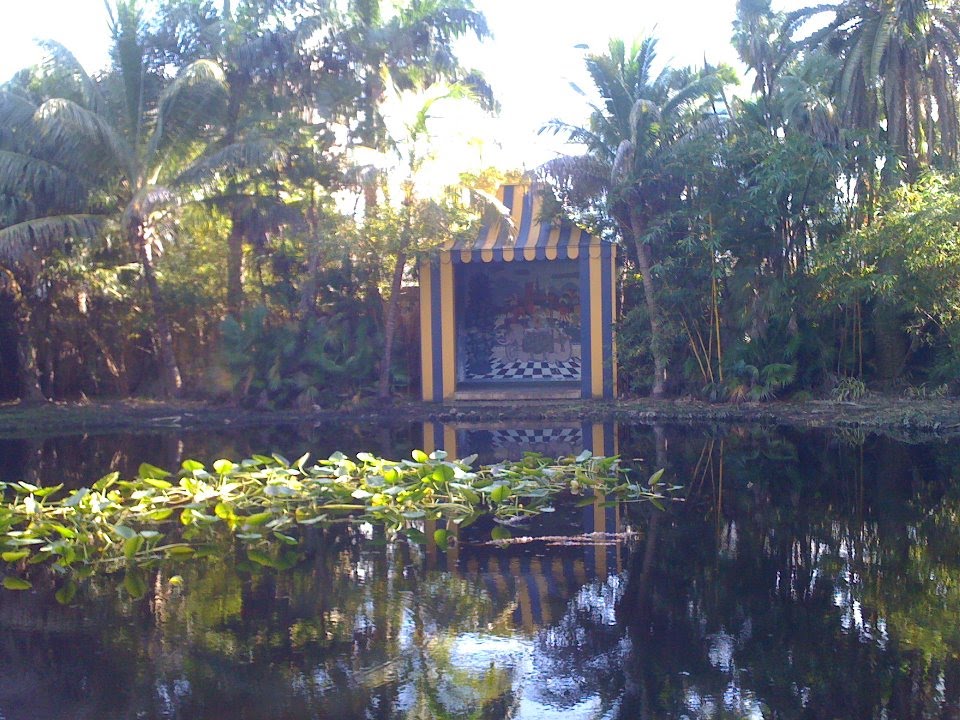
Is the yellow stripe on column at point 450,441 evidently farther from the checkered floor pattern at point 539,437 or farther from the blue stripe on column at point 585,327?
the blue stripe on column at point 585,327

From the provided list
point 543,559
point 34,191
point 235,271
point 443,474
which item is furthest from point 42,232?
point 543,559

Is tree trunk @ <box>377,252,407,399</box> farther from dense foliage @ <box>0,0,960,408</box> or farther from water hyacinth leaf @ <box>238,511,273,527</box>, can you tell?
water hyacinth leaf @ <box>238,511,273,527</box>

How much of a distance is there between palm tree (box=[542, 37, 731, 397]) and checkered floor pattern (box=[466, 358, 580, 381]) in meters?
3.68

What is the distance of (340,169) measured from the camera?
18.0 meters

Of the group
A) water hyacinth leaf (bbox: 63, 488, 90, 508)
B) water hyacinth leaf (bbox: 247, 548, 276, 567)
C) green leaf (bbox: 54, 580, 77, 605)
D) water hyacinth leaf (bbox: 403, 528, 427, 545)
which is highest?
water hyacinth leaf (bbox: 63, 488, 90, 508)

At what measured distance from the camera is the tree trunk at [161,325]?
17297 mm

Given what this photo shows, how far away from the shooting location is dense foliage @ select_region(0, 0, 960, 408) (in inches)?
620

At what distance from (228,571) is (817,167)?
11379 millimetres

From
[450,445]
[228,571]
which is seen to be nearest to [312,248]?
[450,445]

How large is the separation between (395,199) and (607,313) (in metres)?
4.07

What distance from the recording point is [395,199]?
1692cm

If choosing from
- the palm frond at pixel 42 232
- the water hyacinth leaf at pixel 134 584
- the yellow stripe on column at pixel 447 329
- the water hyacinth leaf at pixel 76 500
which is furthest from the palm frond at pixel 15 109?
the water hyacinth leaf at pixel 134 584

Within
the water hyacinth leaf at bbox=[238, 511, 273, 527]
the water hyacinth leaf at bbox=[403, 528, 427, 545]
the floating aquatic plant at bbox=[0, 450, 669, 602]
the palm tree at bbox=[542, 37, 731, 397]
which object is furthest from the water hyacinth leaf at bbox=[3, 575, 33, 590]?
the palm tree at bbox=[542, 37, 731, 397]

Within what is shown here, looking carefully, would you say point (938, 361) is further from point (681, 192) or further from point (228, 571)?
point (228, 571)
